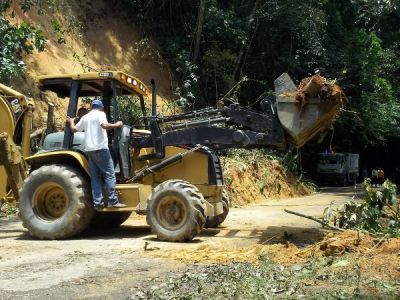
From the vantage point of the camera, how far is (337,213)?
945cm

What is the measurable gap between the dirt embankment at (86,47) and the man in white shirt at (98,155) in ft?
26.7

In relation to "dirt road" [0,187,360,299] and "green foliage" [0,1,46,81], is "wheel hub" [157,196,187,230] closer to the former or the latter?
"dirt road" [0,187,360,299]

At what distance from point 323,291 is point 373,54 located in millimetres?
25069

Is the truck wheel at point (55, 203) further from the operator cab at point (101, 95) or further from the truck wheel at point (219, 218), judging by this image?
the truck wheel at point (219, 218)

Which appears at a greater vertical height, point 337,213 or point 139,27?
point 139,27

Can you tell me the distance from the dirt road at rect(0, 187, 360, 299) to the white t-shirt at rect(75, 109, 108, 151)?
155 centimetres

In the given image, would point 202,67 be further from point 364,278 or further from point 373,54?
point 364,278

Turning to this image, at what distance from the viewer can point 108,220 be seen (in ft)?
35.6

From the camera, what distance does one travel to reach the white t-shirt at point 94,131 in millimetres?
9172

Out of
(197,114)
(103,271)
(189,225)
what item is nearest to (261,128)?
(197,114)

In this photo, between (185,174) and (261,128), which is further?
(185,174)

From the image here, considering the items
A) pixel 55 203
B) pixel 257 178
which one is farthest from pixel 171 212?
pixel 257 178

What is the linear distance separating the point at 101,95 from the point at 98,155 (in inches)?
60.7

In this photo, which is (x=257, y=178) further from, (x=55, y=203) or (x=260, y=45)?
(x=55, y=203)
